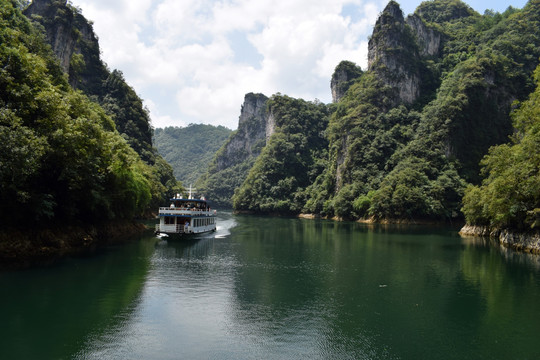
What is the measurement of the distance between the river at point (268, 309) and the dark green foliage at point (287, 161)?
3992 inches

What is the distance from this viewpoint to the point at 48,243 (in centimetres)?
3188

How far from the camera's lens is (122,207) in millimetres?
47406

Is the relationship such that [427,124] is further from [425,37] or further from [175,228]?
[175,228]

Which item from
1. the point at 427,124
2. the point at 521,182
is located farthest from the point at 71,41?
the point at 427,124

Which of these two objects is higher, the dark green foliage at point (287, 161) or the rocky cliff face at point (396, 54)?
the rocky cliff face at point (396, 54)

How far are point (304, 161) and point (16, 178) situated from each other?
13581cm

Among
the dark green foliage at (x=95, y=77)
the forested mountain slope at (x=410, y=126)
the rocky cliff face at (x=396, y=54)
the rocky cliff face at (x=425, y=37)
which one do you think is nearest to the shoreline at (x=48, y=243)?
the dark green foliage at (x=95, y=77)

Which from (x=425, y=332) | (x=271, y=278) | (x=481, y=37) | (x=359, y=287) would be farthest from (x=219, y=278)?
(x=481, y=37)

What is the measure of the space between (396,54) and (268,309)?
136 metres

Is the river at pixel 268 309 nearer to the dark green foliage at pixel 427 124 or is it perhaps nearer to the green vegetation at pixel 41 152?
the green vegetation at pixel 41 152

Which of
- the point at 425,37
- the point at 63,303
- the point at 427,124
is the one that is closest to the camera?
the point at 63,303

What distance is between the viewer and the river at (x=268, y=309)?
14.4m

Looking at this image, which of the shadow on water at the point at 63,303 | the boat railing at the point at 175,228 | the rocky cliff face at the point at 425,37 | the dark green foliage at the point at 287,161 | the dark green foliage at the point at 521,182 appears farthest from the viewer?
the rocky cliff face at the point at 425,37

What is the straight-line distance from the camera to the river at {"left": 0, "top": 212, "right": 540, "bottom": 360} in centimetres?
1435
